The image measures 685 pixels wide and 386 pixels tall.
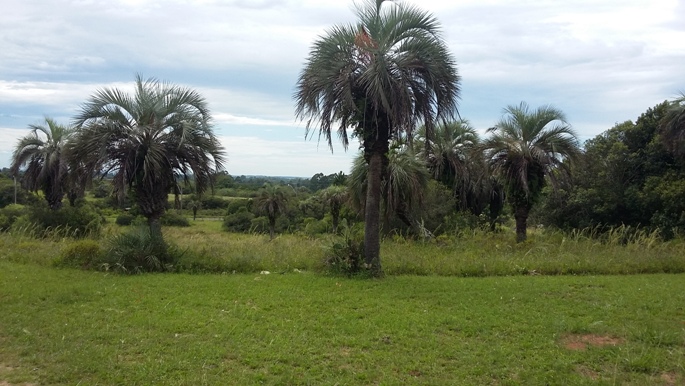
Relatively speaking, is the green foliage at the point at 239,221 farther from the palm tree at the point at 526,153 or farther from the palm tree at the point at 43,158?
the palm tree at the point at 526,153

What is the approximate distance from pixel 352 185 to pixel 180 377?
11.0 m

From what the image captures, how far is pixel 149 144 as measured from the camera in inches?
432

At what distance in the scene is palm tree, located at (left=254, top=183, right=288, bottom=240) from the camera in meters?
35.5

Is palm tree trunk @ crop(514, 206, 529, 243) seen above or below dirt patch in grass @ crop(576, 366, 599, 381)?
above

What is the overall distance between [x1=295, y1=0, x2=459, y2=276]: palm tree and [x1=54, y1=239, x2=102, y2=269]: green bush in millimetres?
4923

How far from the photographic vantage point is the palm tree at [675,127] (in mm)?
15164

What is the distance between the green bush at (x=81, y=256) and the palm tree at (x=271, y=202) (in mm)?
24674

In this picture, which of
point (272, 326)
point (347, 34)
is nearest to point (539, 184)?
point (347, 34)

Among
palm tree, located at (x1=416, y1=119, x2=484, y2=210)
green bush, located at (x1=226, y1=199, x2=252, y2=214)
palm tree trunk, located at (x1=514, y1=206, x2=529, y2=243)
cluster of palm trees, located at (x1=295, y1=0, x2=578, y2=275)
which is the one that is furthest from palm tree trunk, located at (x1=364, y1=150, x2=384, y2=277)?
green bush, located at (x1=226, y1=199, x2=252, y2=214)

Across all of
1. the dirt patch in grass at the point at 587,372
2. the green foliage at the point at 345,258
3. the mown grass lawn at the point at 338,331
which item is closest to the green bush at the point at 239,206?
the green foliage at the point at 345,258

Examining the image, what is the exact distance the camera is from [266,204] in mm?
35531

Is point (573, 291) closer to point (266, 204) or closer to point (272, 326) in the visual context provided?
point (272, 326)

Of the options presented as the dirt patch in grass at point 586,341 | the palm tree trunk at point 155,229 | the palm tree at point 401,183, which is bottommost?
the dirt patch in grass at point 586,341

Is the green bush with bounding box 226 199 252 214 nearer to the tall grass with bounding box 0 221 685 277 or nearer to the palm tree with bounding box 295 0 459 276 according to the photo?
the tall grass with bounding box 0 221 685 277
